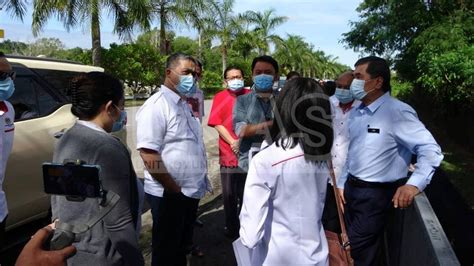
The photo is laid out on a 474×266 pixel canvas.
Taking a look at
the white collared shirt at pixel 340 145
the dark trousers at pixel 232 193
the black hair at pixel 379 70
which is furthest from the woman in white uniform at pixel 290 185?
the dark trousers at pixel 232 193

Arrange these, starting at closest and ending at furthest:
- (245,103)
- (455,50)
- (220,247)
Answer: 1. (245,103)
2. (220,247)
3. (455,50)

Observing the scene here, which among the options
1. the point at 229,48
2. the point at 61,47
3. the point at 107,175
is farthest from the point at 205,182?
the point at 61,47

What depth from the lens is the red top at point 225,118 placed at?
181 inches

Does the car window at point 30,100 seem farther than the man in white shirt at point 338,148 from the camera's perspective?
Yes

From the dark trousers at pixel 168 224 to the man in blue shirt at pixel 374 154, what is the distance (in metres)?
1.29

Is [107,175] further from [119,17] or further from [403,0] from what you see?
[119,17]

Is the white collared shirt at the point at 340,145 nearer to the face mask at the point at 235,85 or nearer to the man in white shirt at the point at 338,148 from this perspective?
the man in white shirt at the point at 338,148

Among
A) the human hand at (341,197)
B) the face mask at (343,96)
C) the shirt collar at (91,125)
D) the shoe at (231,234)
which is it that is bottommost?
the shoe at (231,234)

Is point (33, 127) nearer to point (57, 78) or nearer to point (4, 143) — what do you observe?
point (57, 78)

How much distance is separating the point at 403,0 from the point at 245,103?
9.03 meters

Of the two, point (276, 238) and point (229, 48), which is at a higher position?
point (229, 48)

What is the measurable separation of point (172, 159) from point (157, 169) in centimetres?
16

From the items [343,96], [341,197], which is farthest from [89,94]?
[343,96]

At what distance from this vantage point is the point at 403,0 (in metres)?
11.5
